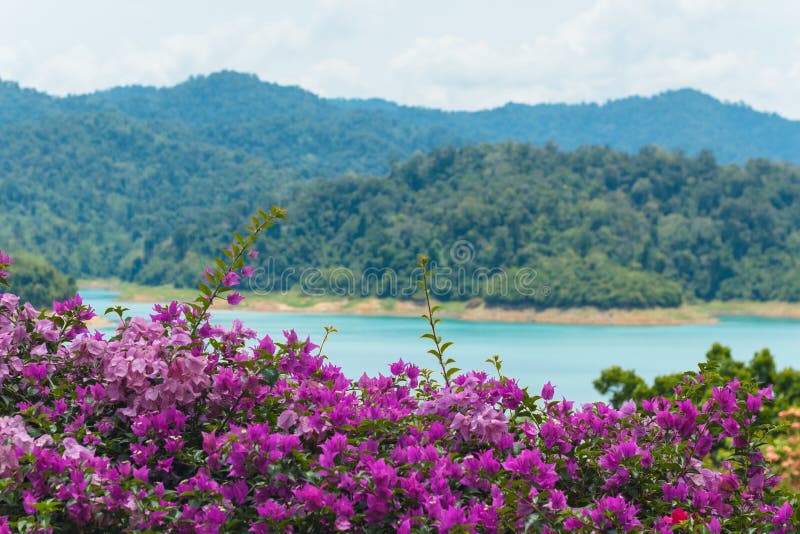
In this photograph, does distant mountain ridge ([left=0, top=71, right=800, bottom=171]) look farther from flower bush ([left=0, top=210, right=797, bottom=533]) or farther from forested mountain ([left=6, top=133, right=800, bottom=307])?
flower bush ([left=0, top=210, right=797, bottom=533])

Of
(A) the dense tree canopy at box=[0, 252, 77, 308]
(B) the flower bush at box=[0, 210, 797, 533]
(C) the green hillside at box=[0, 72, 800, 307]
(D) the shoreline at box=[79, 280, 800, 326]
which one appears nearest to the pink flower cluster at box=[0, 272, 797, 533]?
(B) the flower bush at box=[0, 210, 797, 533]

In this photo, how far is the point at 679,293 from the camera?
192ft

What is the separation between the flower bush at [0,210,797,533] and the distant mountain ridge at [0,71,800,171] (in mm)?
106604

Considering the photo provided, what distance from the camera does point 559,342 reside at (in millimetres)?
47594

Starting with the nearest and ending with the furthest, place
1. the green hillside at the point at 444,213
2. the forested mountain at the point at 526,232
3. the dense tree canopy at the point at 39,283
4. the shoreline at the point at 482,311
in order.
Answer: the dense tree canopy at the point at 39,283 < the shoreline at the point at 482,311 < the forested mountain at the point at 526,232 < the green hillside at the point at 444,213

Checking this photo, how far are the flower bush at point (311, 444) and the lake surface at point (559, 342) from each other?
88.1ft

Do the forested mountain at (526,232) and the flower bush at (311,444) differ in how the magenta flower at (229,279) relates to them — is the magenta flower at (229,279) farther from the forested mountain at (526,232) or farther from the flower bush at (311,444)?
the forested mountain at (526,232)

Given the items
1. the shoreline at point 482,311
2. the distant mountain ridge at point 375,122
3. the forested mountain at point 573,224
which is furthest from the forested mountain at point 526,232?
the distant mountain ridge at point 375,122

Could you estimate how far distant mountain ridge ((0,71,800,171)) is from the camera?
123 meters

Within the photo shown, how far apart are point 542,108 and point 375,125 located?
4871cm

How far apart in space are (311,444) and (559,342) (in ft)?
152

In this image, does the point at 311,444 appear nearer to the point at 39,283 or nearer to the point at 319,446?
the point at 319,446

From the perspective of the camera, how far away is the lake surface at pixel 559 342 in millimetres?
34625

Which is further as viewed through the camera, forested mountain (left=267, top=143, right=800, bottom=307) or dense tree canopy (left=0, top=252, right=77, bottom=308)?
forested mountain (left=267, top=143, right=800, bottom=307)
